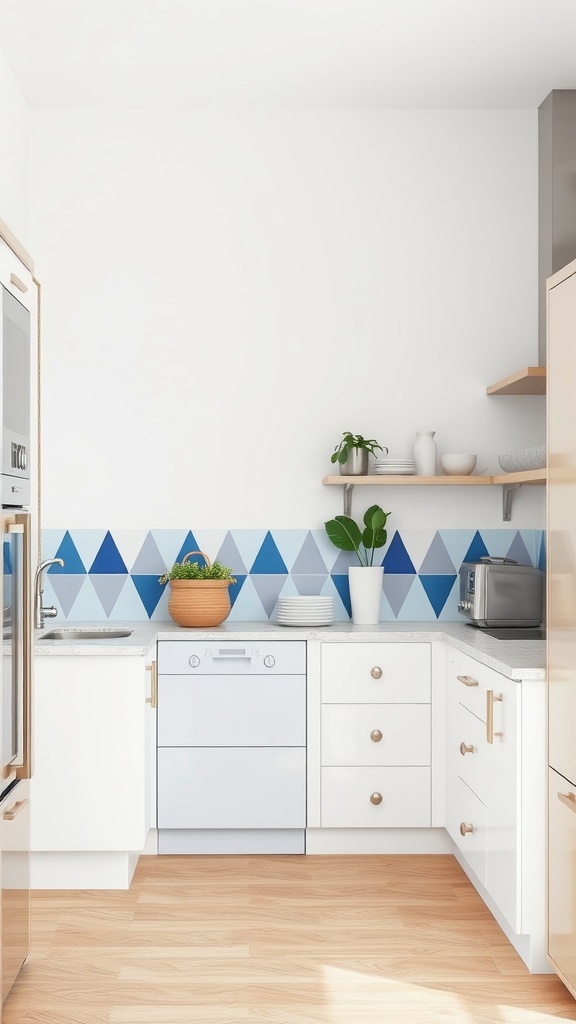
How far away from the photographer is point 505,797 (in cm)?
273

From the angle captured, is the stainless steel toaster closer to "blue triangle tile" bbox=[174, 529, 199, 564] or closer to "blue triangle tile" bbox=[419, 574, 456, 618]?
"blue triangle tile" bbox=[419, 574, 456, 618]

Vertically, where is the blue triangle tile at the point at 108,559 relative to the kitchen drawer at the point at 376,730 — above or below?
above

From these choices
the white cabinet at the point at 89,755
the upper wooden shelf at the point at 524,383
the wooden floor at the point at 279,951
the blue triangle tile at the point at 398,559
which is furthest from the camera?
the blue triangle tile at the point at 398,559

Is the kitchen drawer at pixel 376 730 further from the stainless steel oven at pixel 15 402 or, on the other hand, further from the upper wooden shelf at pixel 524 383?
the stainless steel oven at pixel 15 402

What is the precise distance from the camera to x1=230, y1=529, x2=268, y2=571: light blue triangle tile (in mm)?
3990

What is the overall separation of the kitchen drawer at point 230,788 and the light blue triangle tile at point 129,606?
0.66m

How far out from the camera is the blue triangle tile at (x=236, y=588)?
13.1 feet

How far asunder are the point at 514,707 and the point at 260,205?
2.38 metres

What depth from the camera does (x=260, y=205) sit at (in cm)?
401

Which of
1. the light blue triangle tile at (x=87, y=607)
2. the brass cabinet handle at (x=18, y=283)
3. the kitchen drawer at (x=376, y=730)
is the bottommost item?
the kitchen drawer at (x=376, y=730)

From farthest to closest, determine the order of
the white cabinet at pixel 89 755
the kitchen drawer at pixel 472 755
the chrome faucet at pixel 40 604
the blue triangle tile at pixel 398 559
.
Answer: the blue triangle tile at pixel 398 559 < the chrome faucet at pixel 40 604 < the white cabinet at pixel 89 755 < the kitchen drawer at pixel 472 755

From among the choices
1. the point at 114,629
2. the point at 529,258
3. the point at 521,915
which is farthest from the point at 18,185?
the point at 521,915

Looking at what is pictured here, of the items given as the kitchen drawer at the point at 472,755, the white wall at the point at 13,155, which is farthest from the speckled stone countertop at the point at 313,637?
the white wall at the point at 13,155

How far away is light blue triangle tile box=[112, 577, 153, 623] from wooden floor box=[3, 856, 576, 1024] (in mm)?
954
